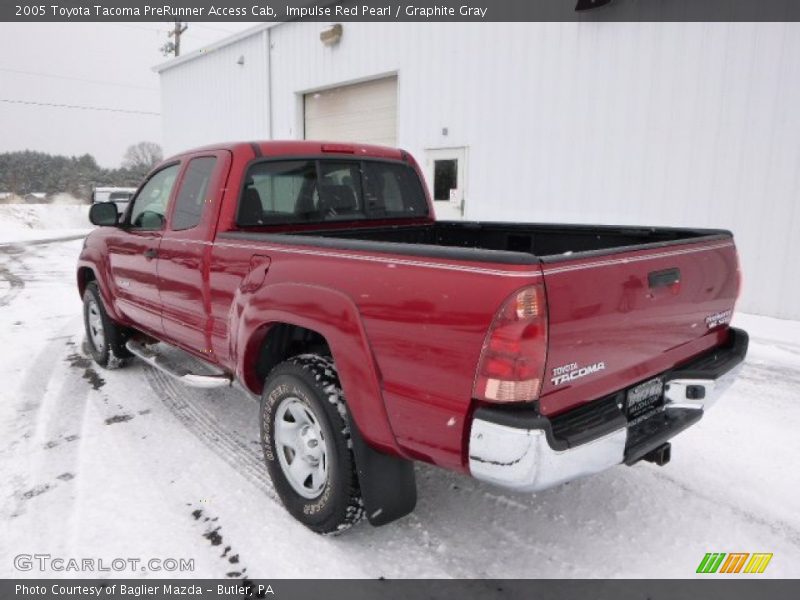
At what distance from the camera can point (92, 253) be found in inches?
205

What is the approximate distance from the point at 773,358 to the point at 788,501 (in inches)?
126

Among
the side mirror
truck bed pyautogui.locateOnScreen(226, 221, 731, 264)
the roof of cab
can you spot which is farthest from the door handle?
the side mirror

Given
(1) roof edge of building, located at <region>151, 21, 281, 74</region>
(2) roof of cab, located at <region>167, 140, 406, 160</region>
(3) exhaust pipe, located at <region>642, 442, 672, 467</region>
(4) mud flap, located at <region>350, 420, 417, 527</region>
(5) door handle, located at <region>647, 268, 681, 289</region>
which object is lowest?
(4) mud flap, located at <region>350, 420, 417, 527</region>

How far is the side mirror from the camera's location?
14.3 ft

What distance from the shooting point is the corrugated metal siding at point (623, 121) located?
7.08 metres

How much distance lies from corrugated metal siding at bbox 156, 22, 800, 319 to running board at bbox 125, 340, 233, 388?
22.1ft

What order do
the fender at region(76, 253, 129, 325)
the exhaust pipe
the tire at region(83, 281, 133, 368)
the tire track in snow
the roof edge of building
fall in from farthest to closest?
the roof edge of building < the tire at region(83, 281, 133, 368) < the fender at region(76, 253, 129, 325) < the tire track in snow < the exhaust pipe

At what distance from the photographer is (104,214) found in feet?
14.5

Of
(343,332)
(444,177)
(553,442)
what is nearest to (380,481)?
(343,332)

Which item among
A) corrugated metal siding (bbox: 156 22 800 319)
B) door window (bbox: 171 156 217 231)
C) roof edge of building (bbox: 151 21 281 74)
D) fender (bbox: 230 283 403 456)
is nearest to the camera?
fender (bbox: 230 283 403 456)

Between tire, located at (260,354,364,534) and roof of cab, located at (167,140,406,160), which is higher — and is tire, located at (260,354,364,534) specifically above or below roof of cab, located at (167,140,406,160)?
below

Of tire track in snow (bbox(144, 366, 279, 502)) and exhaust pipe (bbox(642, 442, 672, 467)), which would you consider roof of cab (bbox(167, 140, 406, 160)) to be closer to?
tire track in snow (bbox(144, 366, 279, 502))

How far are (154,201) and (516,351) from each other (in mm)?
3580

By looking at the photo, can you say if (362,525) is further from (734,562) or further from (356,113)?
(356,113)
